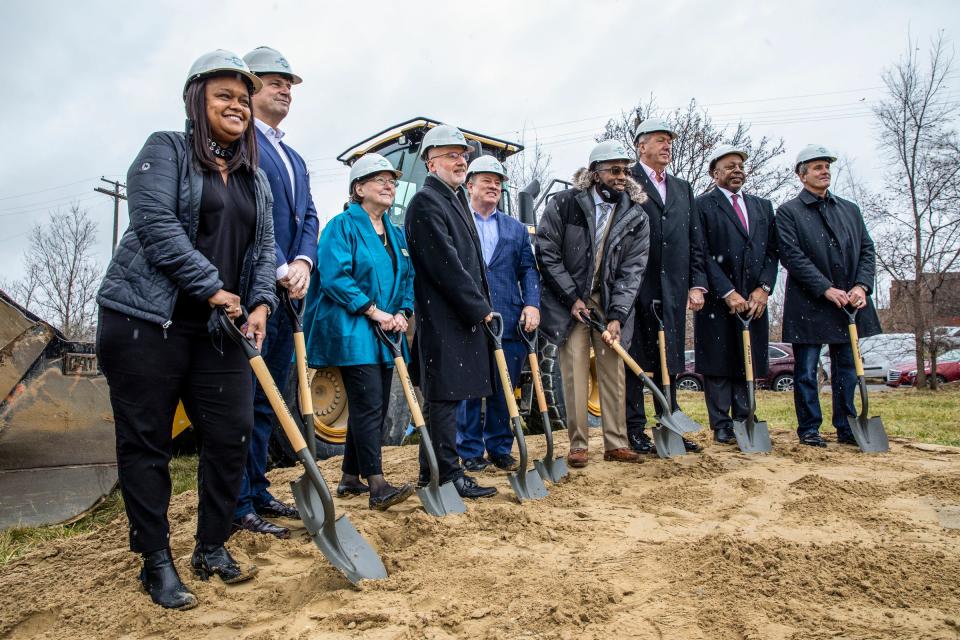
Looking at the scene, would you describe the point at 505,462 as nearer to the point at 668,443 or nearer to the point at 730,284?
the point at 668,443

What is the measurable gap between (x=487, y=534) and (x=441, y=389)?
3.31 feet

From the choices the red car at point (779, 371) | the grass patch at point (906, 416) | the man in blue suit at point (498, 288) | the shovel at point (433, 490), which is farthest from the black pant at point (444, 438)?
the red car at point (779, 371)

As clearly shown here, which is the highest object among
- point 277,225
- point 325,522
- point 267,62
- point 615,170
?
point 267,62

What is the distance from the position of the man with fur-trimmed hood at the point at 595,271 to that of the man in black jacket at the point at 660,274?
0.37 meters

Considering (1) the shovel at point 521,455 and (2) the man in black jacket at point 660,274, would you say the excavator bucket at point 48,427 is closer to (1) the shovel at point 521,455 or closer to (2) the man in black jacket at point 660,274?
(1) the shovel at point 521,455

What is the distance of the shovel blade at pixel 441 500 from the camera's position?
12.5 feet

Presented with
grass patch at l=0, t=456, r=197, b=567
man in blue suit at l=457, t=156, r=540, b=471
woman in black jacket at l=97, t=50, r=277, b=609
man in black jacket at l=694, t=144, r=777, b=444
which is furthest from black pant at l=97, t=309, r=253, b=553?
man in black jacket at l=694, t=144, r=777, b=444

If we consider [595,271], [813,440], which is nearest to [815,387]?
[813,440]

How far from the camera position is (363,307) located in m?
4.06

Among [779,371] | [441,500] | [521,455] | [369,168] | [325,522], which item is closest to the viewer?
[325,522]

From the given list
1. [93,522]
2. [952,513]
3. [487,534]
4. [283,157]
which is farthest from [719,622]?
[93,522]

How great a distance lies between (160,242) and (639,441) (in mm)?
3924

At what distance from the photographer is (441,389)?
13.9ft

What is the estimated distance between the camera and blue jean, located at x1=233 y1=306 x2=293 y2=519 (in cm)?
367
